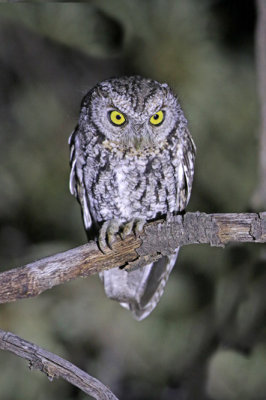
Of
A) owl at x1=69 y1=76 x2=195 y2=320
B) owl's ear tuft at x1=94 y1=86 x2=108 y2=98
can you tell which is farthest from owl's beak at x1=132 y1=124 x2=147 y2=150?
owl's ear tuft at x1=94 y1=86 x2=108 y2=98

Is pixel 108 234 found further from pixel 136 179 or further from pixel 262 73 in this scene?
pixel 262 73

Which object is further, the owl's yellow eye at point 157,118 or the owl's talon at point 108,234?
the owl's yellow eye at point 157,118

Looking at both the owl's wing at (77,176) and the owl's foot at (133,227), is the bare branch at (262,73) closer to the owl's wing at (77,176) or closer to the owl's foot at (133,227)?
the owl's foot at (133,227)

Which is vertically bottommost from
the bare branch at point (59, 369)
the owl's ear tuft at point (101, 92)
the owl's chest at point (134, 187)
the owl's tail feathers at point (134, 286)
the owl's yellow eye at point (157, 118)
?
the bare branch at point (59, 369)

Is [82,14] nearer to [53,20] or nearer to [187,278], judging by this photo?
[53,20]

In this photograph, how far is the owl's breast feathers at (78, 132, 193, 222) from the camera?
4.50ft

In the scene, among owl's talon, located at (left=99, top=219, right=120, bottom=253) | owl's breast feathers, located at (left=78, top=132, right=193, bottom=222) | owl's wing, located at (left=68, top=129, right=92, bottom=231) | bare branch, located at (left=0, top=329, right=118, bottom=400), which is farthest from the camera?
owl's wing, located at (left=68, top=129, right=92, bottom=231)

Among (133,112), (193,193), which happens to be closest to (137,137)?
(133,112)

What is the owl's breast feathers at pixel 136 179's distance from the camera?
1.37 metres

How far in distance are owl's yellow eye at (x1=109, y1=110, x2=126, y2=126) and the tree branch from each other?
0.35 m

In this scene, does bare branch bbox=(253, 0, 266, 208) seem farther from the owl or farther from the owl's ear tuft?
the owl's ear tuft

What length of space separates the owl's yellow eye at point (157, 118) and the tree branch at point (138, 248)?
34cm

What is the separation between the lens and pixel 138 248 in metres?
1.15

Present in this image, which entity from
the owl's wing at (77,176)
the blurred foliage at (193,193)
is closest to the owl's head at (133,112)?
the owl's wing at (77,176)
